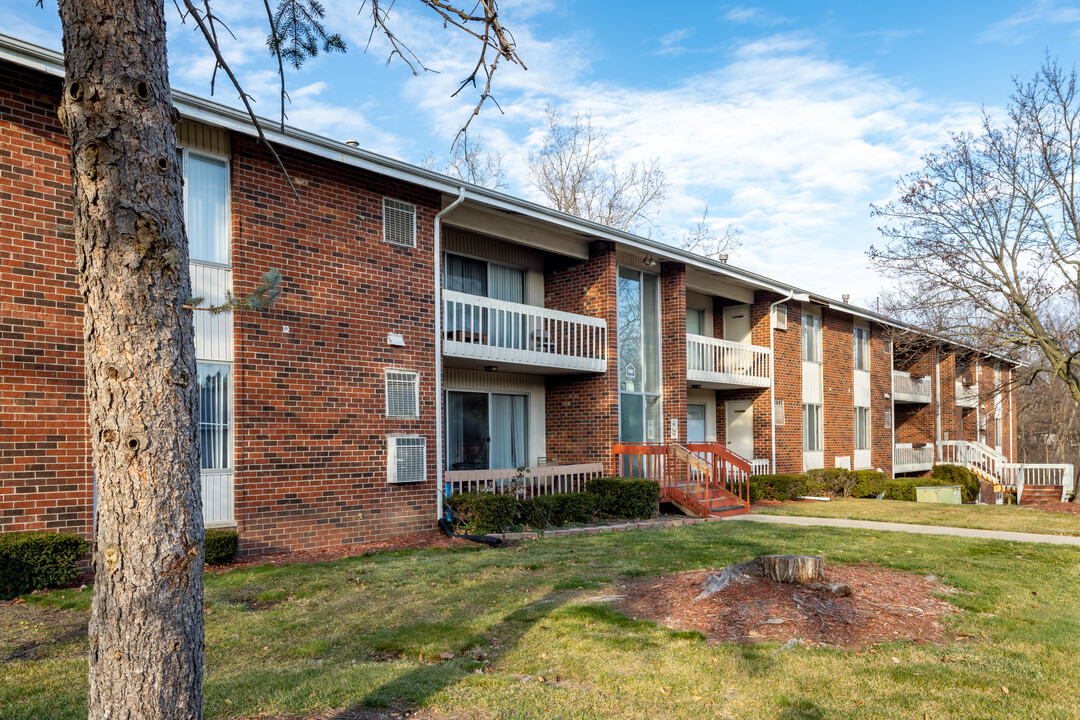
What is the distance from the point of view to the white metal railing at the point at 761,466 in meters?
21.0

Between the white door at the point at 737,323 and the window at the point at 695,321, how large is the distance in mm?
721

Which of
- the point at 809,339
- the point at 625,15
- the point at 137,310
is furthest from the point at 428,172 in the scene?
the point at 809,339

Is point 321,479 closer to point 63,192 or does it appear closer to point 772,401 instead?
point 63,192

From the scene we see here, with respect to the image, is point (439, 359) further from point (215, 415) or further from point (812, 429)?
point (812, 429)

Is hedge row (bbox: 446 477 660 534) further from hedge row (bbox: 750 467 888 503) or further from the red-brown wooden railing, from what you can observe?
hedge row (bbox: 750 467 888 503)

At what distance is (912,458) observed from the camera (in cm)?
2872

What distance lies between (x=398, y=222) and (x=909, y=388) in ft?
77.9

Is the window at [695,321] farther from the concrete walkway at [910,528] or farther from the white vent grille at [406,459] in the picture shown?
the white vent grille at [406,459]

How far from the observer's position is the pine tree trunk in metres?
2.91

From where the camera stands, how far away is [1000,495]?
27.2 m

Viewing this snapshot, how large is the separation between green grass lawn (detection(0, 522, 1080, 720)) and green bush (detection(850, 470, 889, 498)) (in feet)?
42.8

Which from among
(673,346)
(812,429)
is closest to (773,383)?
(812,429)

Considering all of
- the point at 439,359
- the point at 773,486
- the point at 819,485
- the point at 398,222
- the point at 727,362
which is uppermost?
the point at 398,222

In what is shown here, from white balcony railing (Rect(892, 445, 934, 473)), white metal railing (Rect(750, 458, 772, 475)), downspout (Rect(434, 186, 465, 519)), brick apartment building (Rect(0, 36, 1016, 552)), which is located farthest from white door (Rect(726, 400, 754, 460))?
downspout (Rect(434, 186, 465, 519))
